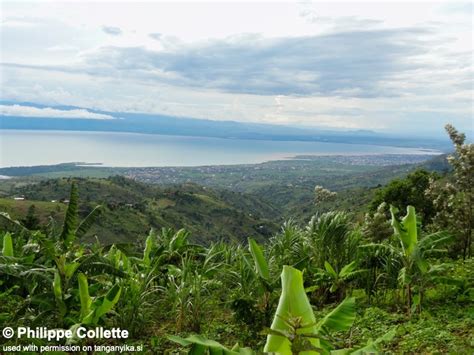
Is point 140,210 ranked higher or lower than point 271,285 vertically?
lower

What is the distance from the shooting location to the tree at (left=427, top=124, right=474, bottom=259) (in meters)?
7.30

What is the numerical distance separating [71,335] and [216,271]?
10.5ft

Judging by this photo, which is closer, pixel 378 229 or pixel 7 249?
pixel 7 249

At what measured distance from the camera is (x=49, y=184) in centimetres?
8238

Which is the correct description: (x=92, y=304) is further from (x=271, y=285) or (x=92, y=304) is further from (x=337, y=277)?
(x=337, y=277)

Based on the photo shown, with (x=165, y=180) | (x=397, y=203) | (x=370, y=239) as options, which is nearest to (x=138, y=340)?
Result: (x=370, y=239)

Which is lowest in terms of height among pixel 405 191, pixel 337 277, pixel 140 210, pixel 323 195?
pixel 140 210

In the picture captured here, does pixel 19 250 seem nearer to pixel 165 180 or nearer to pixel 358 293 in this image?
pixel 358 293

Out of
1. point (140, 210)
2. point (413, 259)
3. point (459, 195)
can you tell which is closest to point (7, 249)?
point (413, 259)

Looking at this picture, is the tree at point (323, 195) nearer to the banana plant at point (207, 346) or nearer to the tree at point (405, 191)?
the tree at point (405, 191)

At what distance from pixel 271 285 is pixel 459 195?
4857 millimetres

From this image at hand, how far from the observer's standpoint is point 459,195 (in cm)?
766

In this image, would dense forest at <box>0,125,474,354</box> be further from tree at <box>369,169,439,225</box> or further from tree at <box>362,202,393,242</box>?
tree at <box>369,169,439,225</box>

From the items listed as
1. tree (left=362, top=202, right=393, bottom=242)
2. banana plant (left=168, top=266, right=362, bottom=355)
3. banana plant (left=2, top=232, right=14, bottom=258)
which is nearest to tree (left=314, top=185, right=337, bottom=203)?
tree (left=362, top=202, right=393, bottom=242)
